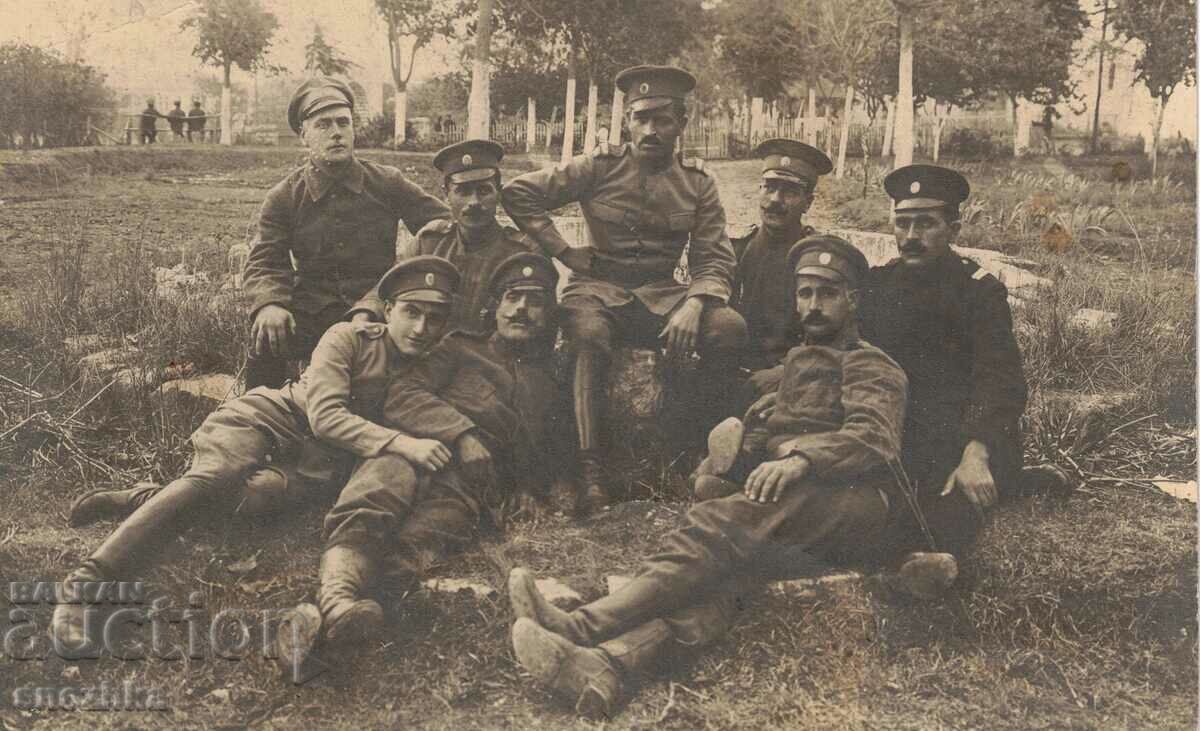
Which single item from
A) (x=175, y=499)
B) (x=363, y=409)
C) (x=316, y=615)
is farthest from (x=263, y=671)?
(x=363, y=409)

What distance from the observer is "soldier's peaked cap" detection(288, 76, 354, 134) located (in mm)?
3742

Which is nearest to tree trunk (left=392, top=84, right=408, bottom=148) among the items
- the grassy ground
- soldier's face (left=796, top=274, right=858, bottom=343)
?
the grassy ground

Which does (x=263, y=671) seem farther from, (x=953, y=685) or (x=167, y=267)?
(x=953, y=685)

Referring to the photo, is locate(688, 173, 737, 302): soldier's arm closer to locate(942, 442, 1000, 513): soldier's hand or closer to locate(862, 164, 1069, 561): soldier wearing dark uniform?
locate(862, 164, 1069, 561): soldier wearing dark uniform

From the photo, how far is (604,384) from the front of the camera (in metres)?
3.78

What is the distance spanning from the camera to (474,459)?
11.6ft

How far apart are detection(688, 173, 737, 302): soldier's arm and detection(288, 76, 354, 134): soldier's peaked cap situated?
4.84 feet

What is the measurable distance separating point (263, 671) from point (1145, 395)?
3.70 metres

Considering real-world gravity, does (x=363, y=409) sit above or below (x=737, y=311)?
below

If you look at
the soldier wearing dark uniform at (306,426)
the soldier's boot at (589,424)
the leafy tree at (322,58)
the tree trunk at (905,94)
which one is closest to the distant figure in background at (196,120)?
the leafy tree at (322,58)

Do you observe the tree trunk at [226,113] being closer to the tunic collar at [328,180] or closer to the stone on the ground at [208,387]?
the tunic collar at [328,180]

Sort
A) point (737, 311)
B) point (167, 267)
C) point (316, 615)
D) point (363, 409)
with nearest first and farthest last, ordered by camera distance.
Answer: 1. point (316, 615)
2. point (363, 409)
3. point (737, 311)
4. point (167, 267)

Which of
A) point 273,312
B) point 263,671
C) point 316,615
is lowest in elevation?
point 263,671

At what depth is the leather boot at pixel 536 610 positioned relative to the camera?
3.21 m
